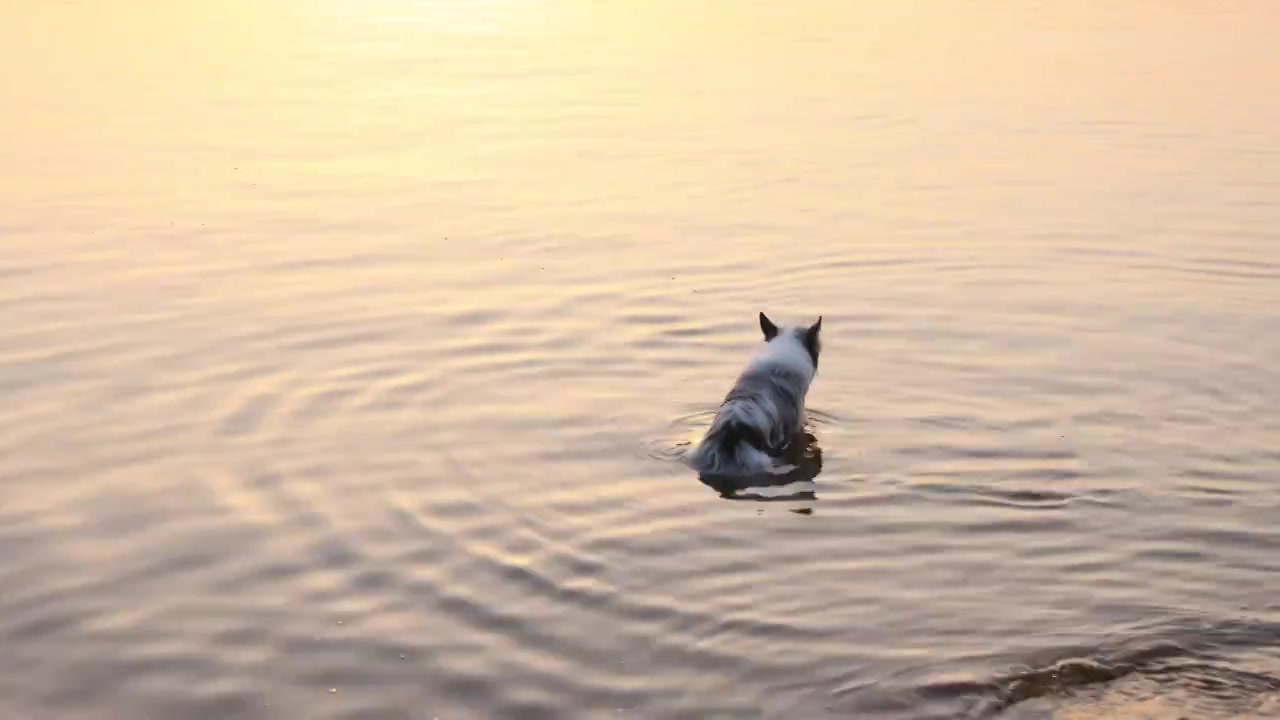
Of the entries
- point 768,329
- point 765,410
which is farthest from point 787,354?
point 765,410

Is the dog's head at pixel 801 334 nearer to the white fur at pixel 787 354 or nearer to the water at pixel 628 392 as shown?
the white fur at pixel 787 354

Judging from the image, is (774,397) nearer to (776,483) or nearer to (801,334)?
(776,483)

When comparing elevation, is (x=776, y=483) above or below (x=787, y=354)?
below

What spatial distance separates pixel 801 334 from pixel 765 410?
1173 millimetres

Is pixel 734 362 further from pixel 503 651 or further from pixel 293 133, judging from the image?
pixel 293 133

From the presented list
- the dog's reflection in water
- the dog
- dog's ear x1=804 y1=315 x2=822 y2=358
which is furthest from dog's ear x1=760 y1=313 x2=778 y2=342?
the dog's reflection in water

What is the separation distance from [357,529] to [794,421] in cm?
298

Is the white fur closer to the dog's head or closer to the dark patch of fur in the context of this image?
the dog's head

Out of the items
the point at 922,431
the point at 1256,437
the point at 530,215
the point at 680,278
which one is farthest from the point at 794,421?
the point at 530,215

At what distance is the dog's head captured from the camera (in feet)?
38.1

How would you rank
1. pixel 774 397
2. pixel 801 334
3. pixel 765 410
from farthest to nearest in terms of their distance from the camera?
pixel 801 334
pixel 774 397
pixel 765 410

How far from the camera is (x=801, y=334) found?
38.1 feet

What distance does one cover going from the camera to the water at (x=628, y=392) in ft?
25.5

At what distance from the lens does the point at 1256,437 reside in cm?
1061
